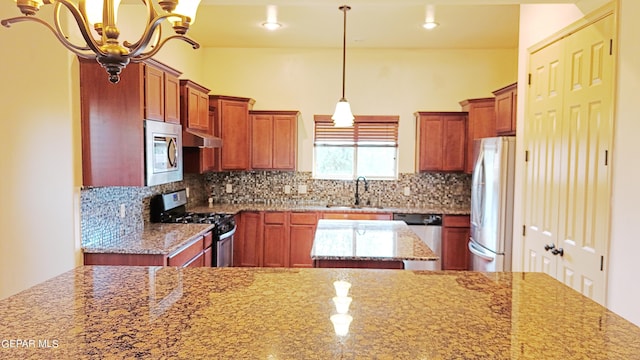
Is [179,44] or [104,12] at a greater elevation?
[179,44]

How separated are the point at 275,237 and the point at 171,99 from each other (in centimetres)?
229

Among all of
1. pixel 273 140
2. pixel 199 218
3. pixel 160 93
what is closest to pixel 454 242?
pixel 273 140

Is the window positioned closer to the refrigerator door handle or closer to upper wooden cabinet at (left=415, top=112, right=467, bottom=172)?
upper wooden cabinet at (left=415, top=112, right=467, bottom=172)

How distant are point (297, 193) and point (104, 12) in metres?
4.40

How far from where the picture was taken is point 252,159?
5.60m

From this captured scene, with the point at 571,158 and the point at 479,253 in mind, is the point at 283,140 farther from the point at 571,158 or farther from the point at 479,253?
the point at 571,158

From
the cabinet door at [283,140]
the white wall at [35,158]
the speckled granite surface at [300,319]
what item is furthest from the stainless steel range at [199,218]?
the speckled granite surface at [300,319]

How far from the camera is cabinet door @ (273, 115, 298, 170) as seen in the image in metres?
5.61

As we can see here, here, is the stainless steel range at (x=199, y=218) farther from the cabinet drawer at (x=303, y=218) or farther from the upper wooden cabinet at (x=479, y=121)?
the upper wooden cabinet at (x=479, y=121)

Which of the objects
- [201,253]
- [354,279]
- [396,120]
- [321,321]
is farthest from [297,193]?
[321,321]

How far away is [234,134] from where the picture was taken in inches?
215

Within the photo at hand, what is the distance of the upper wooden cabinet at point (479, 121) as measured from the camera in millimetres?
5148

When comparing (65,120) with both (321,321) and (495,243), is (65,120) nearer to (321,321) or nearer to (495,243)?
(321,321)

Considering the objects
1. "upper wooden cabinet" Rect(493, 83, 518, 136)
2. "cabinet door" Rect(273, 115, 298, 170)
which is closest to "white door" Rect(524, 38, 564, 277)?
"upper wooden cabinet" Rect(493, 83, 518, 136)
